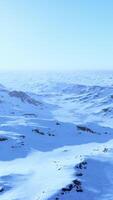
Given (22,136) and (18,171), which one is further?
(22,136)

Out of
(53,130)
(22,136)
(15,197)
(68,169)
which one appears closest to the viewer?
(15,197)

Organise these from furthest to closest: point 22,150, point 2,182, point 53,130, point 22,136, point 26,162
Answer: point 53,130 → point 22,136 → point 22,150 → point 26,162 → point 2,182

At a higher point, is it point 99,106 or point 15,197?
point 15,197

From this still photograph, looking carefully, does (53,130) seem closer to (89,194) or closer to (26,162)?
(26,162)

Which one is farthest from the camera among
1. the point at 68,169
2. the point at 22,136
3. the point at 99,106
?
the point at 99,106

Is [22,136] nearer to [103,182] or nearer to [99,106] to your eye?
[103,182]

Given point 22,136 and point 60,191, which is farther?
point 22,136

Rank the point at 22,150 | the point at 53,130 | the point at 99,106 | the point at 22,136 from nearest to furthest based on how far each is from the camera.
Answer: the point at 22,150 → the point at 22,136 → the point at 53,130 → the point at 99,106

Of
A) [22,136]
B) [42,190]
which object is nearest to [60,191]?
[42,190]

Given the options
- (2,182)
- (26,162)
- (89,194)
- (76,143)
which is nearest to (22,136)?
(76,143)
